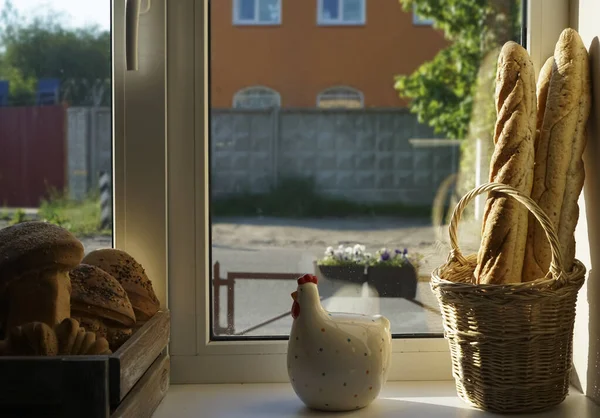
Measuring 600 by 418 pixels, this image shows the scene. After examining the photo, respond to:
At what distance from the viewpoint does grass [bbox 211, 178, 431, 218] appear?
1518mm

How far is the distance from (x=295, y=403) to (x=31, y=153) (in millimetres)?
671

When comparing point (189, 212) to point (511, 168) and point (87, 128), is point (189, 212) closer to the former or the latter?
point (87, 128)

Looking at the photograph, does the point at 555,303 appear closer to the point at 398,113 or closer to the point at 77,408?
the point at 398,113

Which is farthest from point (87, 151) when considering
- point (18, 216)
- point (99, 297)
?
point (99, 297)

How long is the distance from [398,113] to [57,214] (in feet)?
2.20

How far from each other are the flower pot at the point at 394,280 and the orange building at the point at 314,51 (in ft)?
1.03

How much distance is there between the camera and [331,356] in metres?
1.27

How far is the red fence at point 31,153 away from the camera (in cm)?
150

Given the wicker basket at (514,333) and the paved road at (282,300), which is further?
the paved road at (282,300)

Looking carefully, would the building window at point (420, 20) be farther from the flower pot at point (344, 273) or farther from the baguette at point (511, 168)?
the flower pot at point (344, 273)

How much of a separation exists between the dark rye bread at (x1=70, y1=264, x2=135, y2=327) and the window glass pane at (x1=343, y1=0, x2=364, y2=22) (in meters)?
0.66

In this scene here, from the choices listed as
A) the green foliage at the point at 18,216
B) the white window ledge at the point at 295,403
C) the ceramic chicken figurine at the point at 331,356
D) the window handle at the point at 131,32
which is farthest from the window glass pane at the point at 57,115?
the ceramic chicken figurine at the point at 331,356

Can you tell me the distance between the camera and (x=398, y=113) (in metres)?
1.53

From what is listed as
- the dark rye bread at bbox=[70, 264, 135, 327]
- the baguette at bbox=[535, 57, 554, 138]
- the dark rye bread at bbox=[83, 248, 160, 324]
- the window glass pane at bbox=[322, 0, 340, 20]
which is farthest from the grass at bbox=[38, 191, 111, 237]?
the baguette at bbox=[535, 57, 554, 138]
